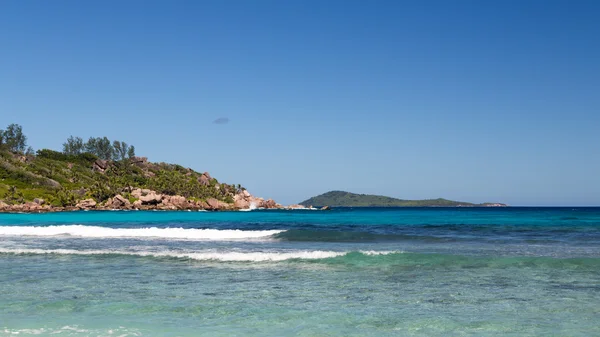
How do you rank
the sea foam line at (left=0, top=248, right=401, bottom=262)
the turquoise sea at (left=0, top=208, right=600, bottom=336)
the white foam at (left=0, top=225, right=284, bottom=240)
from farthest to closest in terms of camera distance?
1. the white foam at (left=0, top=225, right=284, bottom=240)
2. the sea foam line at (left=0, top=248, right=401, bottom=262)
3. the turquoise sea at (left=0, top=208, right=600, bottom=336)

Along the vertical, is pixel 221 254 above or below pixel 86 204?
below

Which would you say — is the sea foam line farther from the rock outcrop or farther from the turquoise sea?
the rock outcrop

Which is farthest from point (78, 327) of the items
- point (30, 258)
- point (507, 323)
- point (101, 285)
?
point (30, 258)

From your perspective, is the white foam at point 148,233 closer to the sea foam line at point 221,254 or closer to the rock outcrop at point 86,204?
the sea foam line at point 221,254

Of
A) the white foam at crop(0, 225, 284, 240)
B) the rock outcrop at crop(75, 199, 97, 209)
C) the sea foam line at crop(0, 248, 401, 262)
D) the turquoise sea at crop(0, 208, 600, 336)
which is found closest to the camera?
the turquoise sea at crop(0, 208, 600, 336)

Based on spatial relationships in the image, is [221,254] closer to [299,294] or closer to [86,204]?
[299,294]

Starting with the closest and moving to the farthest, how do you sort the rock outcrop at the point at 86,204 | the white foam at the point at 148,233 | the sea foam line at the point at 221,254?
the sea foam line at the point at 221,254 → the white foam at the point at 148,233 → the rock outcrop at the point at 86,204

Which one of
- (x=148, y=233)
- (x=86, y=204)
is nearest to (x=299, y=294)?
(x=148, y=233)

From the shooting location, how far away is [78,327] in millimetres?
12789

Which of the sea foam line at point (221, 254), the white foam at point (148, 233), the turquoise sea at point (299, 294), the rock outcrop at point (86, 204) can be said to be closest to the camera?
the turquoise sea at point (299, 294)

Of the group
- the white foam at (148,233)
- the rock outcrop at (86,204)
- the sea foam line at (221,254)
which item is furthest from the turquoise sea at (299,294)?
the rock outcrop at (86,204)

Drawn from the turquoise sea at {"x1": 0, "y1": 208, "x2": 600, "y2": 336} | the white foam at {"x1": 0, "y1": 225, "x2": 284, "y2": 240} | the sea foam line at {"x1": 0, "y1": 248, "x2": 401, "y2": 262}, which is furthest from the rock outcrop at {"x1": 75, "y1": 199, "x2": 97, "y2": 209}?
the turquoise sea at {"x1": 0, "y1": 208, "x2": 600, "y2": 336}

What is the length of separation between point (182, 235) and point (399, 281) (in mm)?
31844

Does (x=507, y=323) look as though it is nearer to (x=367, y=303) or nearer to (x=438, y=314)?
(x=438, y=314)
